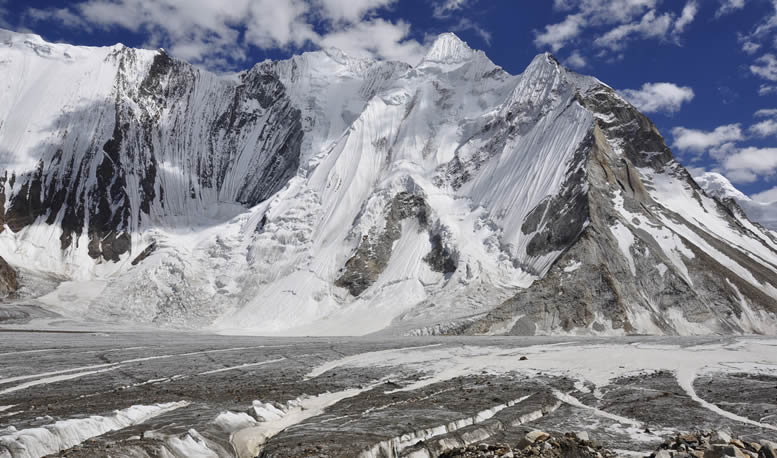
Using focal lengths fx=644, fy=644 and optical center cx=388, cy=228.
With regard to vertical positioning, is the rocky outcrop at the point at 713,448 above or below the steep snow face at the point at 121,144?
below

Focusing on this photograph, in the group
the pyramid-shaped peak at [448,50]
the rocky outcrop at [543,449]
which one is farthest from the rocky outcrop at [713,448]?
the pyramid-shaped peak at [448,50]

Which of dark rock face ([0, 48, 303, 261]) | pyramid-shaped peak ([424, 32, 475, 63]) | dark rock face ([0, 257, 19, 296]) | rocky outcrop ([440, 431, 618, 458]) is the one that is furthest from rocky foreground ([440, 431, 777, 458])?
pyramid-shaped peak ([424, 32, 475, 63])

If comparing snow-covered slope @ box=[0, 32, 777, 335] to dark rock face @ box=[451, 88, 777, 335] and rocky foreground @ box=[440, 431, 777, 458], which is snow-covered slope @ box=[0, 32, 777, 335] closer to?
dark rock face @ box=[451, 88, 777, 335]

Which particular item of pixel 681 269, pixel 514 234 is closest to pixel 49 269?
pixel 514 234

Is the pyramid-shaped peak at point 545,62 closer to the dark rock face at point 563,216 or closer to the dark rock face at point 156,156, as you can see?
the dark rock face at point 563,216

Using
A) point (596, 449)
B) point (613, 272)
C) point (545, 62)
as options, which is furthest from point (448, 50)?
point (596, 449)
